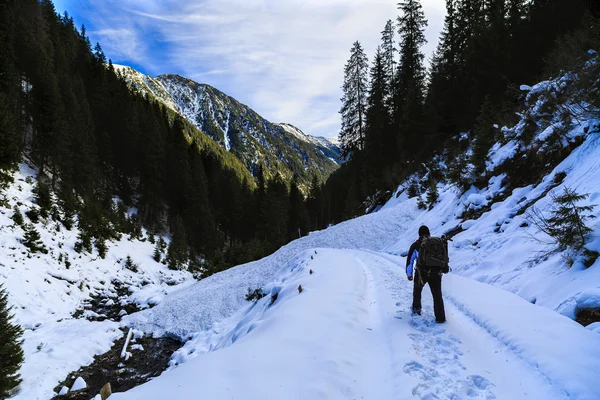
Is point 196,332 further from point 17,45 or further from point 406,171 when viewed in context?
point 17,45

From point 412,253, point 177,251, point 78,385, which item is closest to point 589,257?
point 412,253

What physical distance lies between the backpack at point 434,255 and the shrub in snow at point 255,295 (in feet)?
26.4

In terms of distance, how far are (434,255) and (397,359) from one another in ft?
7.41

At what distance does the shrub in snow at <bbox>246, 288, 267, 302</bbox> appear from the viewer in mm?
12920

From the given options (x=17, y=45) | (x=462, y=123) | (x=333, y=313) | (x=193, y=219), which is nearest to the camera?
(x=333, y=313)

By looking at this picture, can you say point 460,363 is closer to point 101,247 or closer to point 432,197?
point 432,197

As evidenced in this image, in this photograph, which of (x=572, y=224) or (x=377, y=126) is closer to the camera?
(x=572, y=224)

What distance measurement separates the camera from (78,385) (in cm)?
898

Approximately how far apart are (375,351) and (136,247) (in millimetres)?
29853

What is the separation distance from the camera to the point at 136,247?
29703 millimetres

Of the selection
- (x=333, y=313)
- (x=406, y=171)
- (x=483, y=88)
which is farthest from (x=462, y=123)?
(x=333, y=313)

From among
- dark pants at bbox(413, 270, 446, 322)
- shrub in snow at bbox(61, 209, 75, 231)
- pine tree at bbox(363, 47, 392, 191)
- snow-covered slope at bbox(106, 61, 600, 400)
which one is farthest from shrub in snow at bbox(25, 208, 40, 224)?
pine tree at bbox(363, 47, 392, 191)

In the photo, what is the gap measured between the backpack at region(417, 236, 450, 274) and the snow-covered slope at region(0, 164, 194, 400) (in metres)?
10.3

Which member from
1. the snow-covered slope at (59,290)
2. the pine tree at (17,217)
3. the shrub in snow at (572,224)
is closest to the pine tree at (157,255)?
the snow-covered slope at (59,290)
